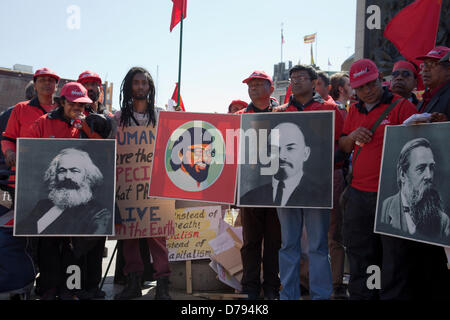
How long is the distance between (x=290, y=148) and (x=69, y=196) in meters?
2.05

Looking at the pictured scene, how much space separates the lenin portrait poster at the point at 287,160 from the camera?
145 inches

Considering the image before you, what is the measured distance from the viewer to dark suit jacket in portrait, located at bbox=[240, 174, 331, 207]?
12.0 ft

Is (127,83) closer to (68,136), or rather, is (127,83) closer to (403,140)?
(68,136)

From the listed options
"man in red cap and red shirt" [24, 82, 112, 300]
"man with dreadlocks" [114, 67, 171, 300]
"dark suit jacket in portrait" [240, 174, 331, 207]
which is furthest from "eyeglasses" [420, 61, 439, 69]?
"man in red cap and red shirt" [24, 82, 112, 300]

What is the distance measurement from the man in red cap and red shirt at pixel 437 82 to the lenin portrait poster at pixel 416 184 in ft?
0.83

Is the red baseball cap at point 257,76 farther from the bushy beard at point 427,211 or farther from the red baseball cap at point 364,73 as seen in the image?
the bushy beard at point 427,211

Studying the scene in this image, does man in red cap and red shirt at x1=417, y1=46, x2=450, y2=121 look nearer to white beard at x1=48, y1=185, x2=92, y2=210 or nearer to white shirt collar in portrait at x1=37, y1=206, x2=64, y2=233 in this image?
white beard at x1=48, y1=185, x2=92, y2=210

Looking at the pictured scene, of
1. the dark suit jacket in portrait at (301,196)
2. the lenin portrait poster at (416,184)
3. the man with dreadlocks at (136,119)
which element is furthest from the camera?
the man with dreadlocks at (136,119)

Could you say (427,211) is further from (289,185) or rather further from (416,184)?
(289,185)

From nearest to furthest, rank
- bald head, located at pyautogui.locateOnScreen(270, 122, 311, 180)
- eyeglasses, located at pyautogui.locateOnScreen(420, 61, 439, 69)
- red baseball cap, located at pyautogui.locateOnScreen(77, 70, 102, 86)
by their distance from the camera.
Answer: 1. eyeglasses, located at pyautogui.locateOnScreen(420, 61, 439, 69)
2. bald head, located at pyautogui.locateOnScreen(270, 122, 311, 180)
3. red baseball cap, located at pyautogui.locateOnScreen(77, 70, 102, 86)

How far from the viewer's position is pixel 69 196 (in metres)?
3.94

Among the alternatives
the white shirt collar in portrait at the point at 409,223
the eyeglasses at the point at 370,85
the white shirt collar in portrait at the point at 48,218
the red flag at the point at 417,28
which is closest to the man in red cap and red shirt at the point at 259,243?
the eyeglasses at the point at 370,85

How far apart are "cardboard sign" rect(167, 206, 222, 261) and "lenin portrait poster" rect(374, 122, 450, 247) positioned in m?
2.26
